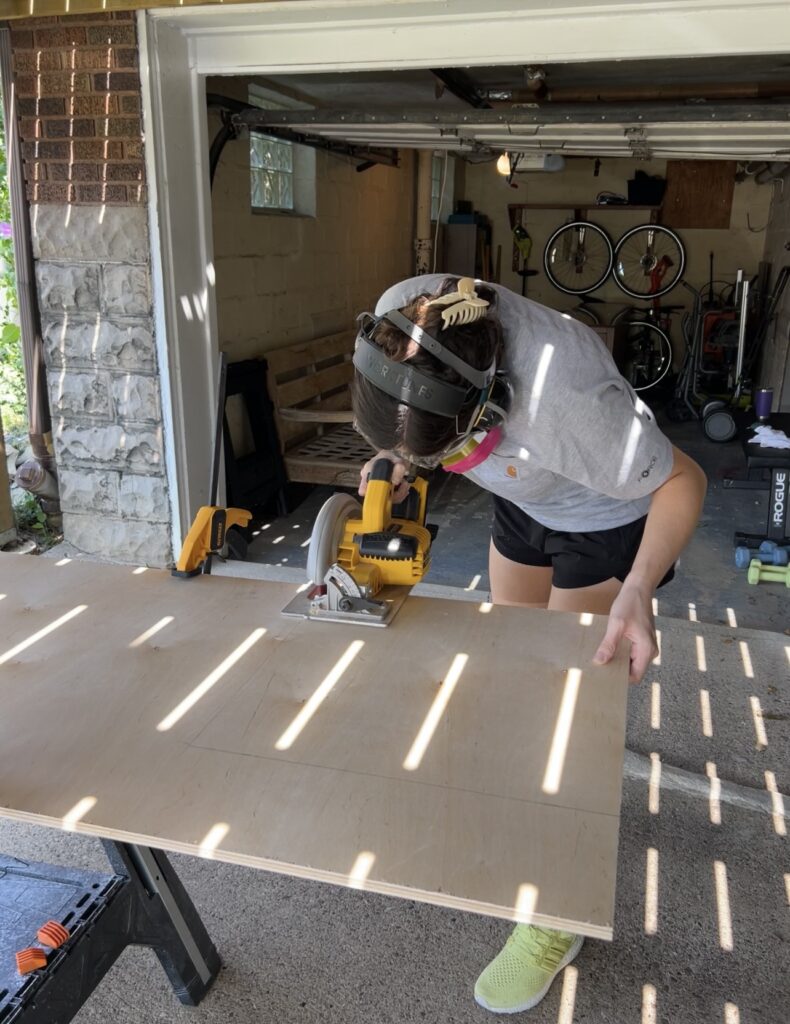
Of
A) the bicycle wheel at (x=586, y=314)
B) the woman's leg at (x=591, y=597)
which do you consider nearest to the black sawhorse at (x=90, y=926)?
the woman's leg at (x=591, y=597)

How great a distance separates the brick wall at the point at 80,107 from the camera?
3.18 meters

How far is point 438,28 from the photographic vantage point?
3074mm

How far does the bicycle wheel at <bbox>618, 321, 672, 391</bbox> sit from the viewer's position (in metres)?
8.98

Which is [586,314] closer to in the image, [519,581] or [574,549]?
[519,581]

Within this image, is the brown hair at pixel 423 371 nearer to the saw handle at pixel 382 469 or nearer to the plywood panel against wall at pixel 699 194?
the saw handle at pixel 382 469

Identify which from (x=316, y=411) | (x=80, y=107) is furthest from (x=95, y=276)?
Answer: (x=316, y=411)

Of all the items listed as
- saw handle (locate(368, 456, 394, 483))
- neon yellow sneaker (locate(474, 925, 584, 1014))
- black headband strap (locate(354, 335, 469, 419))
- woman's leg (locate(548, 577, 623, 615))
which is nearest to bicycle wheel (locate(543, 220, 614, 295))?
woman's leg (locate(548, 577, 623, 615))

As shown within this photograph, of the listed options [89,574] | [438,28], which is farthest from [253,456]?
[89,574]

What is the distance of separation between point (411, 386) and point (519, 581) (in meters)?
1.00

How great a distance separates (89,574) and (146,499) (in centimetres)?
192

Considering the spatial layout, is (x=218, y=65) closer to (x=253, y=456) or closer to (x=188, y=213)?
(x=188, y=213)

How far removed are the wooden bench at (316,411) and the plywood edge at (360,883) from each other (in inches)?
141

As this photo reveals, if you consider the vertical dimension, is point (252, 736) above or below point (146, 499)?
above

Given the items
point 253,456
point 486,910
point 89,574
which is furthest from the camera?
point 253,456
